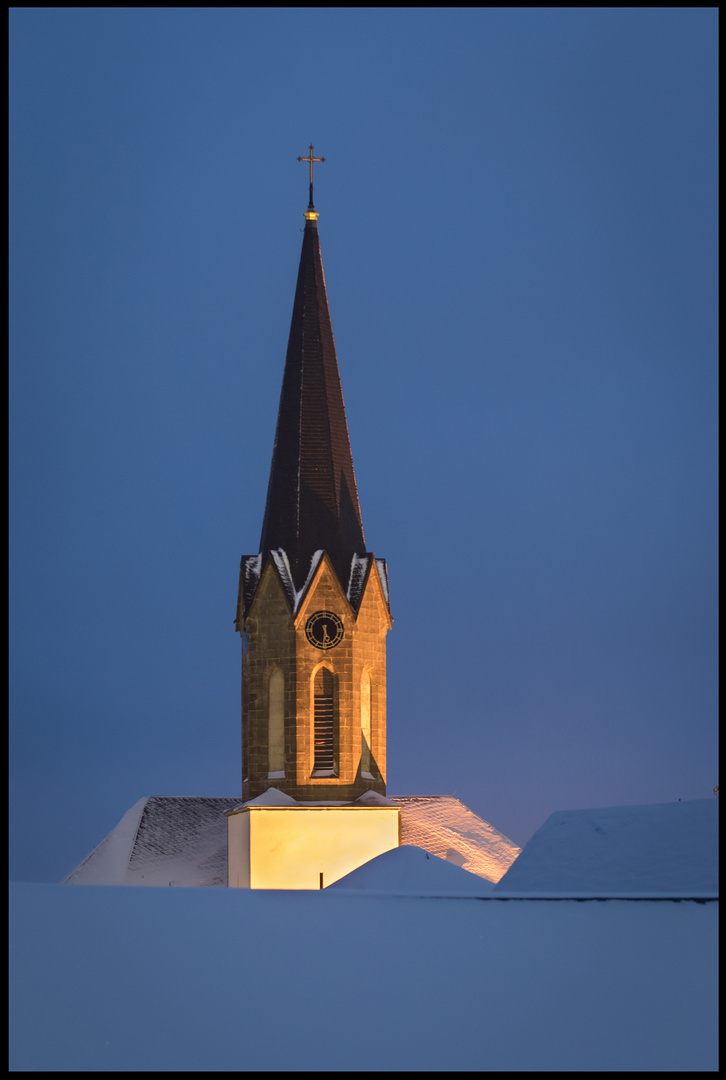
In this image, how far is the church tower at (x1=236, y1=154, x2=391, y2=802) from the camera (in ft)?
171

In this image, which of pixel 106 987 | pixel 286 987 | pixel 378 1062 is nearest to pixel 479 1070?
pixel 378 1062

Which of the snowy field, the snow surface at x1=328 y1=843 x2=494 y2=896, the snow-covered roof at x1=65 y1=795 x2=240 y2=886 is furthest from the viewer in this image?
the snow-covered roof at x1=65 y1=795 x2=240 y2=886

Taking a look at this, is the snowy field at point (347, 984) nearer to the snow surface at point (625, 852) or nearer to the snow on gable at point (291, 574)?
the snow surface at point (625, 852)

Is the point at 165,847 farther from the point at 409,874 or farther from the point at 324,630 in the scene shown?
the point at 409,874

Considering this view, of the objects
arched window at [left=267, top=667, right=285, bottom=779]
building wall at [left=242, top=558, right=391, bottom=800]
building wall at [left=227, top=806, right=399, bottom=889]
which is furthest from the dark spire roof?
building wall at [left=227, top=806, right=399, bottom=889]

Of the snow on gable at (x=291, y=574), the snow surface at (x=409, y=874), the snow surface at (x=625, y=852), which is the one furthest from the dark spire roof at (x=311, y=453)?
the snow surface at (x=625, y=852)

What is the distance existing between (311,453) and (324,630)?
6.31 metres

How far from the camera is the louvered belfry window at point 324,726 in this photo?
5228 centimetres

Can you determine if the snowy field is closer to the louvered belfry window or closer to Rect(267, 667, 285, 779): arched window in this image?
the louvered belfry window

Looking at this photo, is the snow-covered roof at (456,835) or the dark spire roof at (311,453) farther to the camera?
the snow-covered roof at (456,835)

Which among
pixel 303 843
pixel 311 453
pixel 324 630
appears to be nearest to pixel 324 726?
pixel 324 630

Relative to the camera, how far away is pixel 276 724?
174 feet

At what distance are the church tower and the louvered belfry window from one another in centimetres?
3

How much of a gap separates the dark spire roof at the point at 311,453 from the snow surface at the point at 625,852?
22.4m
